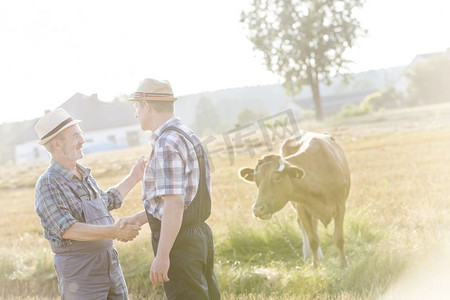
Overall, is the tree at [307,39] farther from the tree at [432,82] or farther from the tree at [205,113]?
the tree at [205,113]

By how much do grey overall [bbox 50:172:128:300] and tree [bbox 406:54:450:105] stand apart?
78857 millimetres

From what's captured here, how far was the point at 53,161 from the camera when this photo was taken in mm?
4898

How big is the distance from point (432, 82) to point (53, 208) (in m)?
80.0

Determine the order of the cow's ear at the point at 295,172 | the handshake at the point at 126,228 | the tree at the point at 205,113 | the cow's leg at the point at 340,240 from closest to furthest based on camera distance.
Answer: the handshake at the point at 126,228, the cow's ear at the point at 295,172, the cow's leg at the point at 340,240, the tree at the point at 205,113

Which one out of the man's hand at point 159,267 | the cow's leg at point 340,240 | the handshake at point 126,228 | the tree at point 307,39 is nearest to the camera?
the man's hand at point 159,267

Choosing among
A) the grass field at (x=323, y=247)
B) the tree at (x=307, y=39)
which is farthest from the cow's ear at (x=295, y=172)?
the tree at (x=307, y=39)

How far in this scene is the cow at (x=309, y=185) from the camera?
8.23 meters

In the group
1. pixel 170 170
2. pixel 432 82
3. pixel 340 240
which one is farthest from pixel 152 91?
pixel 432 82

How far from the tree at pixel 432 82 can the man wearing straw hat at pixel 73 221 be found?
259 ft

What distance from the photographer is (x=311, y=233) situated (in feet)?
29.2

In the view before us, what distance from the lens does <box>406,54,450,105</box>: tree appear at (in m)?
78.8

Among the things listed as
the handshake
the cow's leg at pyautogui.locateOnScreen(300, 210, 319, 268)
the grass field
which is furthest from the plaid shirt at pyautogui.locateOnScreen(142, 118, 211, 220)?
the cow's leg at pyautogui.locateOnScreen(300, 210, 319, 268)

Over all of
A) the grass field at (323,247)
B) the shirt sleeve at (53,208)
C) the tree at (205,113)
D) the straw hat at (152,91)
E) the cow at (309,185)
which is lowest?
the tree at (205,113)

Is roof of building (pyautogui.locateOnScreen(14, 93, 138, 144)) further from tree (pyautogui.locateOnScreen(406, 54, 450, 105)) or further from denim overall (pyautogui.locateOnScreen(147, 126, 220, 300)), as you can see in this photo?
denim overall (pyautogui.locateOnScreen(147, 126, 220, 300))
